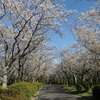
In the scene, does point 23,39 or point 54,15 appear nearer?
point 54,15

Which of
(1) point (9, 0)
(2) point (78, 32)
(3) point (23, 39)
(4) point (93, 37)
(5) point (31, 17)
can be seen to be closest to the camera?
(1) point (9, 0)

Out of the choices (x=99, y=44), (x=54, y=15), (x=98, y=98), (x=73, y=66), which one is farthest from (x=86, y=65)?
(x=54, y=15)

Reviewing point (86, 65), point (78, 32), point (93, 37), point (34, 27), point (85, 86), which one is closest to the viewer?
point (34, 27)

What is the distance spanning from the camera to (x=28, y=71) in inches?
1911

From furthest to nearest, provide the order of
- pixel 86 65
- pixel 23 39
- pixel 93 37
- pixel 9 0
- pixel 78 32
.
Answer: pixel 86 65
pixel 93 37
pixel 78 32
pixel 23 39
pixel 9 0

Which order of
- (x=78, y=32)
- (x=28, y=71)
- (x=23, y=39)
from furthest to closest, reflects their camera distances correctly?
(x=28, y=71) < (x=78, y=32) < (x=23, y=39)

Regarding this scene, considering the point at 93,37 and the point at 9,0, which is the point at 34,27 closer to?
the point at 9,0

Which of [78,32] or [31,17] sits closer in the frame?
[31,17]

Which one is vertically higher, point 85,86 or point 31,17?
point 31,17

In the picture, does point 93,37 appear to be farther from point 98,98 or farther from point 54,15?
point 54,15

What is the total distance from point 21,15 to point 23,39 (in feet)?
16.4

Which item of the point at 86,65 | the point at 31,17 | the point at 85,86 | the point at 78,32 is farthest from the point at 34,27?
the point at 86,65

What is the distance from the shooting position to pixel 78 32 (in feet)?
84.1

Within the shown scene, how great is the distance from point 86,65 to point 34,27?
94.1 feet
